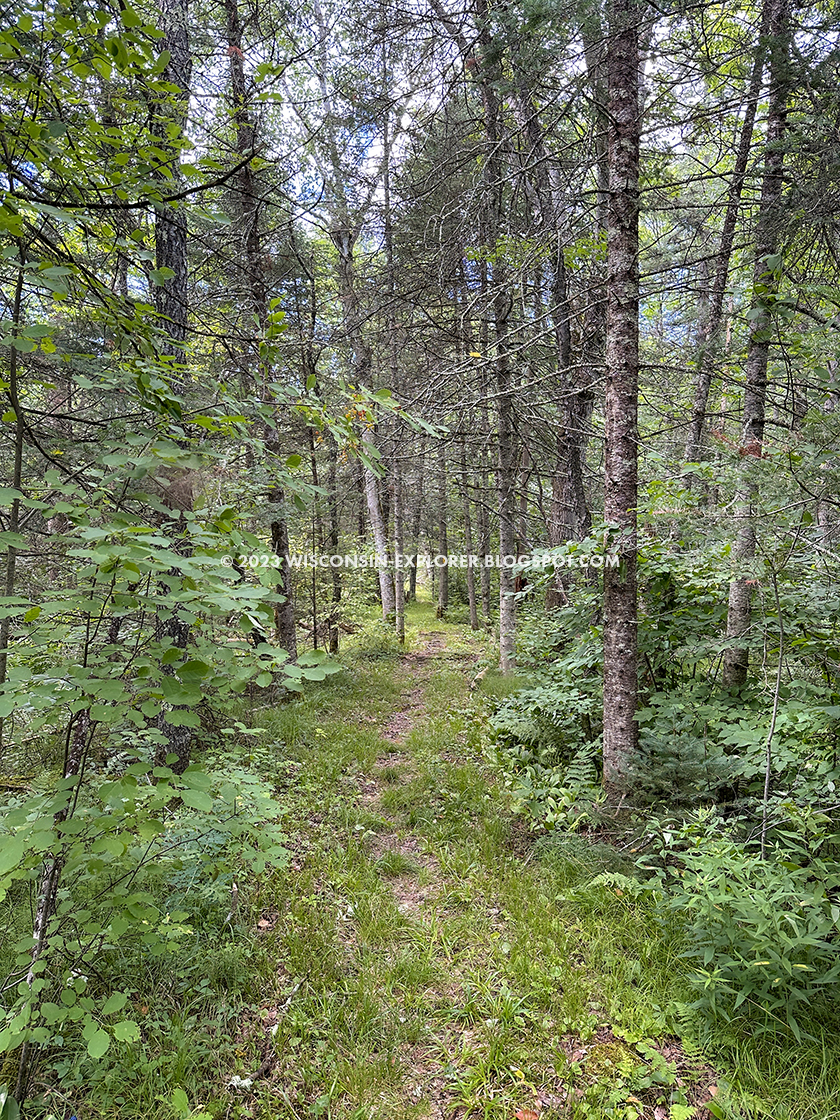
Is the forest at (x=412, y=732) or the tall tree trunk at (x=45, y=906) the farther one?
the tall tree trunk at (x=45, y=906)

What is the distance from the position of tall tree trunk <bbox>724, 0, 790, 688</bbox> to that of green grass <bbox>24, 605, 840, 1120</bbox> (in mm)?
2166

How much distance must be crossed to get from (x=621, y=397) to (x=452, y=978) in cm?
440

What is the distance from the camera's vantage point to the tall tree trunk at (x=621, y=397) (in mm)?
3887

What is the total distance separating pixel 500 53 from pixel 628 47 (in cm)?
105

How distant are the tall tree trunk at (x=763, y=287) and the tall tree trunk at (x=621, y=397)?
0.79 m

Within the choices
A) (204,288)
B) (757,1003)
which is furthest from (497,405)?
(757,1003)

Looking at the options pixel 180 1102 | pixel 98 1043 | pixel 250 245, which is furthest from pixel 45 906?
pixel 250 245

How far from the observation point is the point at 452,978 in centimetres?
313

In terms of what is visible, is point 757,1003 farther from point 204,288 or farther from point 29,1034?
point 204,288

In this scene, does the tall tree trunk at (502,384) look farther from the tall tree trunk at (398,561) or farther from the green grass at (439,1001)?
the tall tree trunk at (398,561)

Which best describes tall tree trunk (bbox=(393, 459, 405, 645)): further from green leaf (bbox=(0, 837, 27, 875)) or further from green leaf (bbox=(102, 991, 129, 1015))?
green leaf (bbox=(0, 837, 27, 875))

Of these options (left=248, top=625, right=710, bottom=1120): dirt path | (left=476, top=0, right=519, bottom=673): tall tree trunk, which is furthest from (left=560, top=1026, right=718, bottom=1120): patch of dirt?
(left=476, top=0, right=519, bottom=673): tall tree trunk

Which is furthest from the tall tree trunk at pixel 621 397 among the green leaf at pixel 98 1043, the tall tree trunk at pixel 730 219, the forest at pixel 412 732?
the green leaf at pixel 98 1043

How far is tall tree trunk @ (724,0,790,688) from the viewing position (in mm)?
3824
